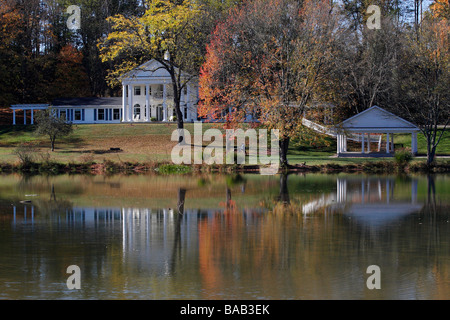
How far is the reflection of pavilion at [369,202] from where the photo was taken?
22531mm

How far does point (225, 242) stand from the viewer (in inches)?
693

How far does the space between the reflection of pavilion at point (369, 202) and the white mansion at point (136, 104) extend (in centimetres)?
3736

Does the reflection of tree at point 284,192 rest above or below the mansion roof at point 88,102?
below

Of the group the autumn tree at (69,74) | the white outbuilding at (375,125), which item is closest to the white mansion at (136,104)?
the autumn tree at (69,74)

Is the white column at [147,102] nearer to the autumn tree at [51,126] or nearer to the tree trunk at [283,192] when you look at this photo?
the autumn tree at [51,126]

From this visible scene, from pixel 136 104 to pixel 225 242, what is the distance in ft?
188

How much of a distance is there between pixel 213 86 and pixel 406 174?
15.8 m

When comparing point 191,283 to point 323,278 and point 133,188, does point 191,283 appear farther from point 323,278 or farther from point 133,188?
point 133,188

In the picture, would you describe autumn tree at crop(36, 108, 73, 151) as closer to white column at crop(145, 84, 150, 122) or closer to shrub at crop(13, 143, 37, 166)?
shrub at crop(13, 143, 37, 166)

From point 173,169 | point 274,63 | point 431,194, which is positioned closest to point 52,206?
point 431,194

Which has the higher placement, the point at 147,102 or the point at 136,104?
the point at 147,102

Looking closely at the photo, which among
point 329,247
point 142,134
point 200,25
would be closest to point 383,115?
point 200,25

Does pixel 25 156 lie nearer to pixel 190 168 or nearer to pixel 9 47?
pixel 190 168

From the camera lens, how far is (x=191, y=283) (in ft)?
43.6
